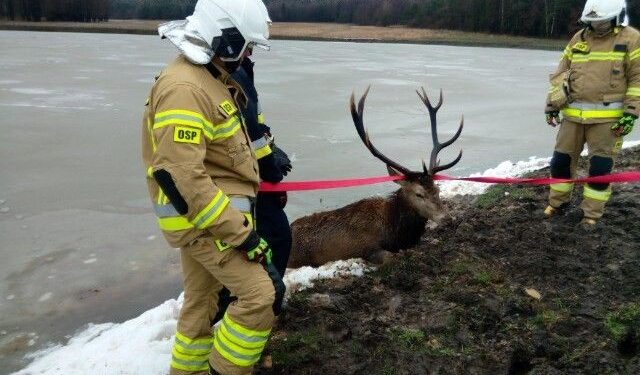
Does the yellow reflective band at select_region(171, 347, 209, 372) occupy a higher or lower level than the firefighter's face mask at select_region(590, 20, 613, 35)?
lower

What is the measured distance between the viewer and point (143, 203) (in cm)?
686

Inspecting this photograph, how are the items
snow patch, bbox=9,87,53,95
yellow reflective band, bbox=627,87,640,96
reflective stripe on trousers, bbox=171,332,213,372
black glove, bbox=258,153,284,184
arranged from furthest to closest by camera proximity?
1. snow patch, bbox=9,87,53,95
2. yellow reflective band, bbox=627,87,640,96
3. black glove, bbox=258,153,284,184
4. reflective stripe on trousers, bbox=171,332,213,372

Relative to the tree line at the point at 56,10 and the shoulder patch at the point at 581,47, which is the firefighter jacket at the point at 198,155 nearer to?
the shoulder patch at the point at 581,47

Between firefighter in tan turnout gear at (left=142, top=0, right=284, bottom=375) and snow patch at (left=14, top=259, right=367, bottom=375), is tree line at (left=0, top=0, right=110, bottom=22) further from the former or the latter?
firefighter in tan turnout gear at (left=142, top=0, right=284, bottom=375)

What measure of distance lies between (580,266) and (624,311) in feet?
2.65

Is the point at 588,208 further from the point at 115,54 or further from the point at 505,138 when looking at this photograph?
the point at 115,54

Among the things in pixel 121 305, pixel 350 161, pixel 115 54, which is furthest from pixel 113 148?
pixel 115 54

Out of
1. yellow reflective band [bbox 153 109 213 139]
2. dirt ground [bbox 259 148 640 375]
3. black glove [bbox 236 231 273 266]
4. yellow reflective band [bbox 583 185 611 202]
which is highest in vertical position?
yellow reflective band [bbox 153 109 213 139]

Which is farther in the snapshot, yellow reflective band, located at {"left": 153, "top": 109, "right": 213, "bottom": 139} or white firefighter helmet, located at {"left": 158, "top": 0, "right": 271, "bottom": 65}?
white firefighter helmet, located at {"left": 158, "top": 0, "right": 271, "bottom": 65}

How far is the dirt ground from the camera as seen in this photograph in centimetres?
360

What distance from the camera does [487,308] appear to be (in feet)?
13.6

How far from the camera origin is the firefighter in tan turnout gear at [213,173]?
259cm

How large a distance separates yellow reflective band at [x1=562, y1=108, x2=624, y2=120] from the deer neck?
5.60 ft

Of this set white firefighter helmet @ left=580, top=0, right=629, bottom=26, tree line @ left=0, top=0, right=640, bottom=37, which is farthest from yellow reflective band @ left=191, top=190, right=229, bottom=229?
tree line @ left=0, top=0, right=640, bottom=37
